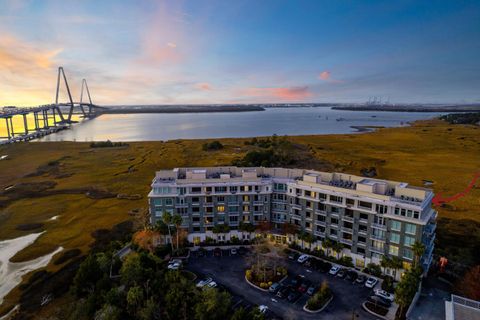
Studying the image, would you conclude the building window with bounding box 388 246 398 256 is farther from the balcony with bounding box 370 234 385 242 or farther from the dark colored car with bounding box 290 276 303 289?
the dark colored car with bounding box 290 276 303 289

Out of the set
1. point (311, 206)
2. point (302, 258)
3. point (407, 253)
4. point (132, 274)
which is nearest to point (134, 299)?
point (132, 274)

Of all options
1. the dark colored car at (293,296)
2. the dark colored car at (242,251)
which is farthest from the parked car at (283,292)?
the dark colored car at (242,251)

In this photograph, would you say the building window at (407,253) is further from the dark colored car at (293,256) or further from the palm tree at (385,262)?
the dark colored car at (293,256)

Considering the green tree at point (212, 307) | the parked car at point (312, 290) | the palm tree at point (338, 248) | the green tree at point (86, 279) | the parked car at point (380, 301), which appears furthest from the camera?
the palm tree at point (338, 248)

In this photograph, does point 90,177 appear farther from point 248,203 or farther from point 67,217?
point 248,203

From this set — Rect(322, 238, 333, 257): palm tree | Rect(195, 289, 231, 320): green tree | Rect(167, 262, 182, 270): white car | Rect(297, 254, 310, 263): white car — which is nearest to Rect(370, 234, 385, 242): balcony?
Rect(322, 238, 333, 257): palm tree

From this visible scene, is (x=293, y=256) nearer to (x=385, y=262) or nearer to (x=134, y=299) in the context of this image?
(x=385, y=262)

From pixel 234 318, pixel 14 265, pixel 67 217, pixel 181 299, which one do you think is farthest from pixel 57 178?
pixel 234 318
